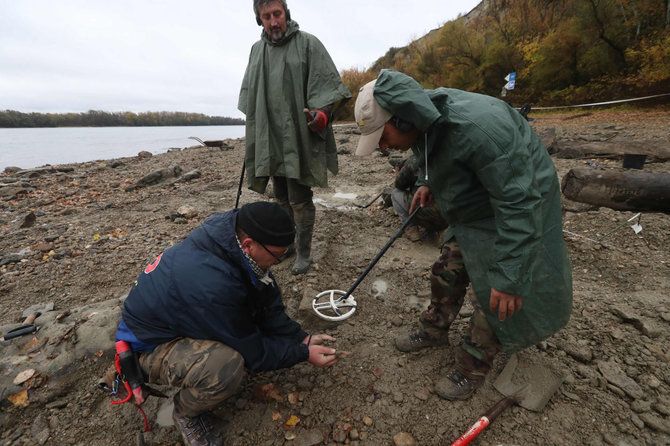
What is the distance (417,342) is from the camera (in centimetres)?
231

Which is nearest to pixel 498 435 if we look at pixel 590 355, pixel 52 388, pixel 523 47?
pixel 590 355

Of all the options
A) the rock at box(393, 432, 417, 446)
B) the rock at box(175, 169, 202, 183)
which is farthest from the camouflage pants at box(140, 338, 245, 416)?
the rock at box(175, 169, 202, 183)

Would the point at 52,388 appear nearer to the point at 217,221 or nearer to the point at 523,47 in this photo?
the point at 217,221

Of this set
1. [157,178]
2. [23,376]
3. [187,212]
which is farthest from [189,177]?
[23,376]

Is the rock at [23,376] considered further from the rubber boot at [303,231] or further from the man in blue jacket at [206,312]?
the rubber boot at [303,231]

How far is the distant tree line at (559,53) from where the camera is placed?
14.9 metres

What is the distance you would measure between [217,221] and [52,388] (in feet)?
5.22

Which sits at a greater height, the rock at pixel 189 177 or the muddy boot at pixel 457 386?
the rock at pixel 189 177

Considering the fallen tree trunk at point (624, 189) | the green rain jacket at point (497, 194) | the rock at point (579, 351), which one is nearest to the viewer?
the green rain jacket at point (497, 194)

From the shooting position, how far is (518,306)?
1624 millimetres

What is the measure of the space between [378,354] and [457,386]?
0.57 meters

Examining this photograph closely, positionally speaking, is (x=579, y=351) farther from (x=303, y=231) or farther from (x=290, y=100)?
(x=290, y=100)

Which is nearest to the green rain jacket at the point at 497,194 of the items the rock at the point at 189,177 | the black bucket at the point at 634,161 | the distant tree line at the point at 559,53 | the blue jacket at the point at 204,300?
the blue jacket at the point at 204,300

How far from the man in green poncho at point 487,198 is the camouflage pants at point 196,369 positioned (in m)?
1.27
